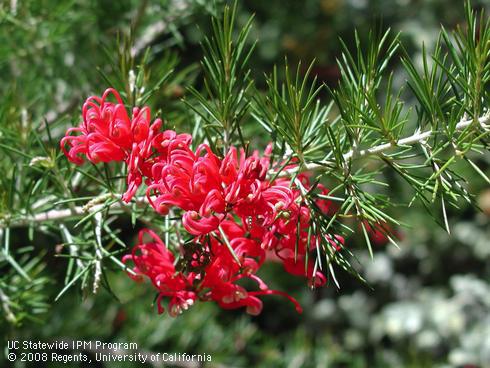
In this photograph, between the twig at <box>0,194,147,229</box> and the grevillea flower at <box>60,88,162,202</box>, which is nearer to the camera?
Result: the grevillea flower at <box>60,88,162,202</box>

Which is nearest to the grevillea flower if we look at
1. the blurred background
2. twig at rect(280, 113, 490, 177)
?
twig at rect(280, 113, 490, 177)

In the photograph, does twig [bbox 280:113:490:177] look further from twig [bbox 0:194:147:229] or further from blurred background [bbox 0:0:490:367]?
blurred background [bbox 0:0:490:367]

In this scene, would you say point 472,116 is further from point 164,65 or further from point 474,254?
point 474,254

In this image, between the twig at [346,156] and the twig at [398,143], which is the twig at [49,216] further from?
the twig at [398,143]

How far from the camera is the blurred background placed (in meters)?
1.04

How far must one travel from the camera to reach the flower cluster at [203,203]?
48 cm

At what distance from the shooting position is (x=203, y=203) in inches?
18.5

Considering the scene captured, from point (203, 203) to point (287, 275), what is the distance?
1275 mm

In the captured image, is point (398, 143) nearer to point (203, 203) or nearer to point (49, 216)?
point (203, 203)

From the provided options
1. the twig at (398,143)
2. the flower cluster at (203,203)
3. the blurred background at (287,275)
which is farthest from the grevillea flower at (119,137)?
the blurred background at (287,275)

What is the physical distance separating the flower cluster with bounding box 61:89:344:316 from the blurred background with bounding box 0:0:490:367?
38 centimetres

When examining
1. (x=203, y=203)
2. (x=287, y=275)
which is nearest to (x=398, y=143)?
(x=203, y=203)

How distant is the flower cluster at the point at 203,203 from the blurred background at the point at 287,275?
0.38 meters

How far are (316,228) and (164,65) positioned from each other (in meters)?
0.43
